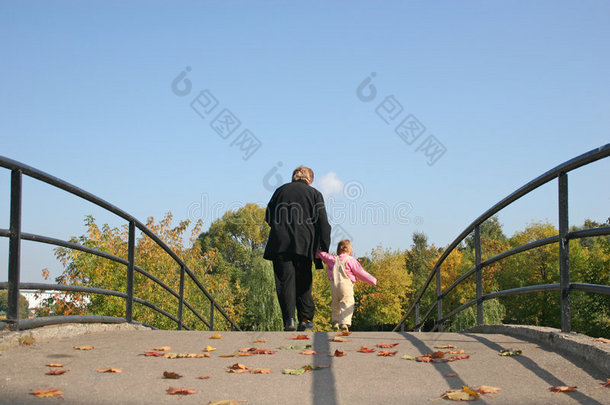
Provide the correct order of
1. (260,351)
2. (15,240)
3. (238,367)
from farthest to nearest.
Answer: (260,351), (15,240), (238,367)

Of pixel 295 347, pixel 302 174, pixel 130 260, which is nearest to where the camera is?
pixel 295 347

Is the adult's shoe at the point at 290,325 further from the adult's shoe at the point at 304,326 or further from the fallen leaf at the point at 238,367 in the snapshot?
the fallen leaf at the point at 238,367

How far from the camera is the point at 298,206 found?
7.56 metres

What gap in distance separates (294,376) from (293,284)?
4028 mm

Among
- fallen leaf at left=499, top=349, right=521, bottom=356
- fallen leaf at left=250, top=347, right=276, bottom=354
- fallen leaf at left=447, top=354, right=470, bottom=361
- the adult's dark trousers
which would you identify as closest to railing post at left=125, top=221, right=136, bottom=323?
the adult's dark trousers

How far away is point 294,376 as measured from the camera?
3.64 meters

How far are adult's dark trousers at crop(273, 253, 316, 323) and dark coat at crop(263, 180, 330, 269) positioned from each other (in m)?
0.15

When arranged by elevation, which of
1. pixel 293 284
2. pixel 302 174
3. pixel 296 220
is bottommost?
pixel 293 284

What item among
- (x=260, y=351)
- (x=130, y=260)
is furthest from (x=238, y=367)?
(x=130, y=260)

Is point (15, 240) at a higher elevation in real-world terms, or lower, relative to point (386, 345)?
higher

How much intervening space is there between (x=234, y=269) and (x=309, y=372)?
5799 cm

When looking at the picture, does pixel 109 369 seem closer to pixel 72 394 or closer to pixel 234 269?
pixel 72 394

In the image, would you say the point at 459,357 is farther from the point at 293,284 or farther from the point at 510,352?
the point at 293,284

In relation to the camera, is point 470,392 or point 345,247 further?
point 345,247
